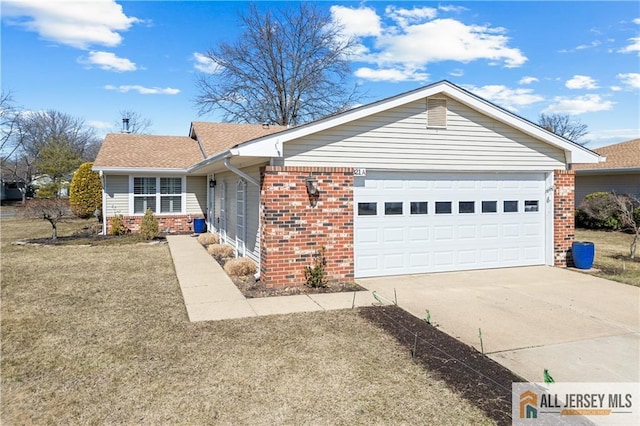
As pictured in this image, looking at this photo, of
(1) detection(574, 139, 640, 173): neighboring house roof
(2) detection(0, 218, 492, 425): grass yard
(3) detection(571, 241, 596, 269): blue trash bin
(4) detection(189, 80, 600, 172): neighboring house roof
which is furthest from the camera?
(1) detection(574, 139, 640, 173): neighboring house roof

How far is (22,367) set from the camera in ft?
14.3

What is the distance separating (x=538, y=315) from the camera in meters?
6.13

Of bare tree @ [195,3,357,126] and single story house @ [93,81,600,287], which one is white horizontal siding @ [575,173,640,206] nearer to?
single story house @ [93,81,600,287]

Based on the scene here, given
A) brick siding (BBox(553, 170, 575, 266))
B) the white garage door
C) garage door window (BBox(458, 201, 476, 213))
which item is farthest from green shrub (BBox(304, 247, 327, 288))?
brick siding (BBox(553, 170, 575, 266))

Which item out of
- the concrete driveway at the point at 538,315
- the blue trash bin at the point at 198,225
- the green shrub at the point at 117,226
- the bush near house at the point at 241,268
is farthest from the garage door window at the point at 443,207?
the green shrub at the point at 117,226

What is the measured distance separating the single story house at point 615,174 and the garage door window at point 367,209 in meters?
15.2

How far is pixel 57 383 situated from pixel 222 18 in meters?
26.5

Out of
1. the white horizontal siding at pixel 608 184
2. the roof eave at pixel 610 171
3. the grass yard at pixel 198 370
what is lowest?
the grass yard at pixel 198 370

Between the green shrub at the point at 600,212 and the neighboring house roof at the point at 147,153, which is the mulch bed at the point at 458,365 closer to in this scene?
the neighboring house roof at the point at 147,153

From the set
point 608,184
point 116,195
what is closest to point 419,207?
point 116,195

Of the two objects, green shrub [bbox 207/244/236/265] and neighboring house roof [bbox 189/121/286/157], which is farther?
neighboring house roof [bbox 189/121/286/157]

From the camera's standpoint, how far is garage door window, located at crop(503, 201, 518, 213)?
9789 millimetres

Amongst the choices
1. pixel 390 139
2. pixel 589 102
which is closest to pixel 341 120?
pixel 390 139

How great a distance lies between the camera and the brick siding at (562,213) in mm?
9930
